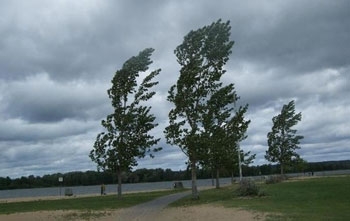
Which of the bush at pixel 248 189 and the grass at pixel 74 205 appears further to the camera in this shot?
the bush at pixel 248 189

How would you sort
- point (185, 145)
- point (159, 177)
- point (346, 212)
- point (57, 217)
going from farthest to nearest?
point (159, 177) → point (185, 145) → point (57, 217) → point (346, 212)

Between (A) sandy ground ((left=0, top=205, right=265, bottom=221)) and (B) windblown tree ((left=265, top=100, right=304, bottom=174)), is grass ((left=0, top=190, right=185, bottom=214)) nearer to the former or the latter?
(A) sandy ground ((left=0, top=205, right=265, bottom=221))

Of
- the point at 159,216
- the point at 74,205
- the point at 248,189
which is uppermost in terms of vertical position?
the point at 248,189

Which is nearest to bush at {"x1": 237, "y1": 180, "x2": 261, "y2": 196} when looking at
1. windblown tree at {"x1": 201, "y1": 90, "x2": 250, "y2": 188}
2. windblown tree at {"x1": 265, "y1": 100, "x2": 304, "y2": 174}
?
windblown tree at {"x1": 201, "y1": 90, "x2": 250, "y2": 188}

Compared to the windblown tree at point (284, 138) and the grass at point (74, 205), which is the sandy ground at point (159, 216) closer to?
the grass at point (74, 205)

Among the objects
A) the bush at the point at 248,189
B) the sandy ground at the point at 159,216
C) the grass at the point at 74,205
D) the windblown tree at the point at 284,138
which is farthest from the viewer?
the windblown tree at the point at 284,138

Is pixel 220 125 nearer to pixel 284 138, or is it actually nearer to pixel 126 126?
pixel 126 126

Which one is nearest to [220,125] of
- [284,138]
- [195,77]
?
[195,77]

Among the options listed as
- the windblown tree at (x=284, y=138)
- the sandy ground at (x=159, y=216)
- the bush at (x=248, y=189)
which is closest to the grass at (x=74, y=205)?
the sandy ground at (x=159, y=216)

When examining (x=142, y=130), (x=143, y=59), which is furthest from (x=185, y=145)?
(x=143, y=59)

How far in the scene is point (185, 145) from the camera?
3469 centimetres

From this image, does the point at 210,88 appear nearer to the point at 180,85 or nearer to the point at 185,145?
the point at 180,85

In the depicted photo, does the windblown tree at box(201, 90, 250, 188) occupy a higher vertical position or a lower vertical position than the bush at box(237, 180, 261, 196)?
higher

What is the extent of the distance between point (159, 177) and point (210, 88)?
104 m
